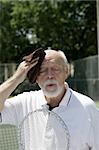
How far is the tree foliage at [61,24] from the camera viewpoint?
48.4 metres

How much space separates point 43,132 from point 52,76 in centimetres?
41

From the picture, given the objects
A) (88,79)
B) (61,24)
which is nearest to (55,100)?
(88,79)

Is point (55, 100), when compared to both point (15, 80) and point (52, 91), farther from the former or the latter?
point (15, 80)

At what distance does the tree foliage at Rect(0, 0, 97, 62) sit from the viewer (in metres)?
48.4

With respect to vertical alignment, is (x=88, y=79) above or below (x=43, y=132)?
below

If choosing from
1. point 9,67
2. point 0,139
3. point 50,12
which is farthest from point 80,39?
point 0,139

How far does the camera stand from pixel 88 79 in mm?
27078

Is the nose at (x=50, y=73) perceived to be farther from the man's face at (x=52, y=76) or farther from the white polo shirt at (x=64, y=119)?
the white polo shirt at (x=64, y=119)

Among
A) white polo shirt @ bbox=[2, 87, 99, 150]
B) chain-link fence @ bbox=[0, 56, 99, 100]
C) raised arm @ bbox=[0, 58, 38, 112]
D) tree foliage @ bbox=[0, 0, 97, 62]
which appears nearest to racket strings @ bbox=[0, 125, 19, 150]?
white polo shirt @ bbox=[2, 87, 99, 150]

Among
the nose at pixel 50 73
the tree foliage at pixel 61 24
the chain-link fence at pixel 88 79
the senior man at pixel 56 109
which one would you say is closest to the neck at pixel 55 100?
the senior man at pixel 56 109

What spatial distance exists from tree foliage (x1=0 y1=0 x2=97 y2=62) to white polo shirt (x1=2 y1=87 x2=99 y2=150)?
42.6 meters

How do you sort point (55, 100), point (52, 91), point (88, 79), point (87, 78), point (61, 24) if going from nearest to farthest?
1. point (52, 91)
2. point (55, 100)
3. point (88, 79)
4. point (87, 78)
5. point (61, 24)

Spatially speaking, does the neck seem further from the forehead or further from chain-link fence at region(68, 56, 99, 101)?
chain-link fence at region(68, 56, 99, 101)

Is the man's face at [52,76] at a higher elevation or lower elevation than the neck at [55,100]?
higher
